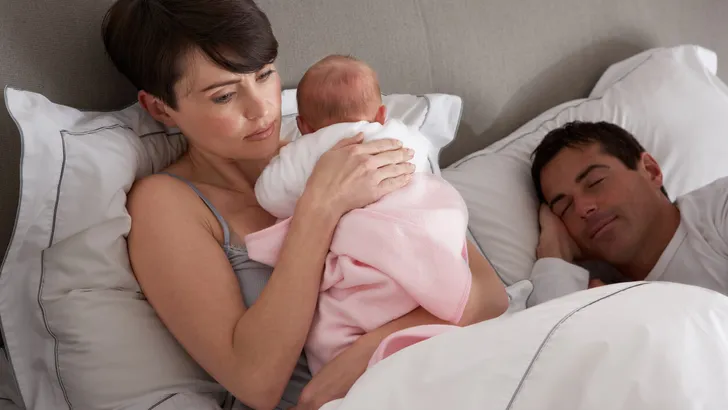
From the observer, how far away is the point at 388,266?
41.3 inches

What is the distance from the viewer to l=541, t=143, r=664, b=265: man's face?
154 cm

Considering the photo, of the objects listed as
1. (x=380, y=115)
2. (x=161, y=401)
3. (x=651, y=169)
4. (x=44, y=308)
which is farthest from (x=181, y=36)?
(x=651, y=169)

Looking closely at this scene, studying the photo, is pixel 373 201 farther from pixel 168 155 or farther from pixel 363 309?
pixel 168 155

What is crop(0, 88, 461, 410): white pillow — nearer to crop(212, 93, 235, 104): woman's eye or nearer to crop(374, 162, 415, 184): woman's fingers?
crop(212, 93, 235, 104): woman's eye

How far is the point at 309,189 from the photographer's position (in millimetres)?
1122

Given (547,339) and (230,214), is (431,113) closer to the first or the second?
(230,214)

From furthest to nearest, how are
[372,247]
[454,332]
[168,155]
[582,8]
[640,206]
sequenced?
[582,8]
[640,206]
[168,155]
[372,247]
[454,332]

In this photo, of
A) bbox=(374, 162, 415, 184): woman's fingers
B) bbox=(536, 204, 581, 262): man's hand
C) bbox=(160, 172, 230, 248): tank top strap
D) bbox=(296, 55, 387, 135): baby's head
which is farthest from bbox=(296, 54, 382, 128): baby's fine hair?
bbox=(536, 204, 581, 262): man's hand

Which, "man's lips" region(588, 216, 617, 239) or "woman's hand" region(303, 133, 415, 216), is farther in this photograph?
"man's lips" region(588, 216, 617, 239)

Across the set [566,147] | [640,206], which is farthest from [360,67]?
[640,206]

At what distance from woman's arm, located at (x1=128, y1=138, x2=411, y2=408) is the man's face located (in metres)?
0.61

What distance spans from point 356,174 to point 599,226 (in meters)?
0.71

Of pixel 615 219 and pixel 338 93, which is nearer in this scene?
pixel 338 93

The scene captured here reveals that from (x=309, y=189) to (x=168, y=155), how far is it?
0.38 metres
